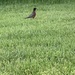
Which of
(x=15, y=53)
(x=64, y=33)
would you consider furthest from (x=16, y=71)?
(x=64, y=33)

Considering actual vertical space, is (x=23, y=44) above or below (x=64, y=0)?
above

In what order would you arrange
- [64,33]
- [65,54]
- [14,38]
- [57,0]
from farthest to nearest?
[57,0], [64,33], [14,38], [65,54]

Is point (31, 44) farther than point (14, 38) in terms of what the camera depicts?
No

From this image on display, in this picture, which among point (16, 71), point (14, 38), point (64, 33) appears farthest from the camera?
point (64, 33)

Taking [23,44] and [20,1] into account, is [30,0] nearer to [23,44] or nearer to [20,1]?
[20,1]

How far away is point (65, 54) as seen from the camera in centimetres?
592

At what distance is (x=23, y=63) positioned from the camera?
5262mm

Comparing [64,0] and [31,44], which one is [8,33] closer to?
[31,44]

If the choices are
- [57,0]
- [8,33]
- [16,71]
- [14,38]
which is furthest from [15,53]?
[57,0]

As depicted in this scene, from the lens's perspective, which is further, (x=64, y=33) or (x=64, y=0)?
(x=64, y=0)

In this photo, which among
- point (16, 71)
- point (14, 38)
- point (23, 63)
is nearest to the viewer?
point (16, 71)

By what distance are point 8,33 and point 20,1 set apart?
60.5 feet

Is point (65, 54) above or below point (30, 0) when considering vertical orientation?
above

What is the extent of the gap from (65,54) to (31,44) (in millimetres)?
1467
